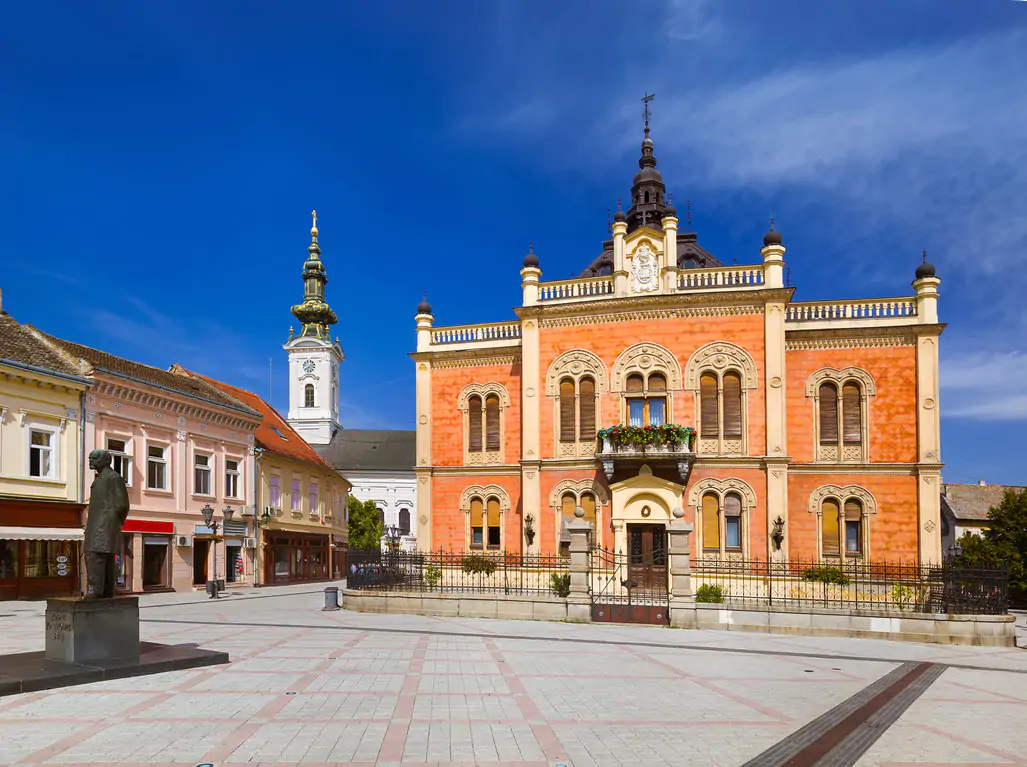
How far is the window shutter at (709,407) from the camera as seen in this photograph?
31.5 metres

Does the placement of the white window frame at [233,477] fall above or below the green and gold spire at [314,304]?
below

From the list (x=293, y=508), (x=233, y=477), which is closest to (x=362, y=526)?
(x=293, y=508)

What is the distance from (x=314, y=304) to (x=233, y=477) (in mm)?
48721

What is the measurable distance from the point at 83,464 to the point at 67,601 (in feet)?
61.4

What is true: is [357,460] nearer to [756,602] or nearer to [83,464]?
[83,464]

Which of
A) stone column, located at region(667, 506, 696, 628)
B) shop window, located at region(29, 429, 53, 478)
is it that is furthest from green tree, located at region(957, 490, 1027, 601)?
shop window, located at region(29, 429, 53, 478)

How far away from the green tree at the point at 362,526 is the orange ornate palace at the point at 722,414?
31.2 meters

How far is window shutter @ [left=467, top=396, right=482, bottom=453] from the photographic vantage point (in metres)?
35.1

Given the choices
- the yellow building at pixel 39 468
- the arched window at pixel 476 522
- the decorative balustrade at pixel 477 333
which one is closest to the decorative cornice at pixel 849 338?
the decorative balustrade at pixel 477 333

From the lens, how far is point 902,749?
338 inches

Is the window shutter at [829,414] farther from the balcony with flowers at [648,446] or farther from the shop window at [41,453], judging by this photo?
the shop window at [41,453]

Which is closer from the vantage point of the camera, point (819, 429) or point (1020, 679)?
point (1020, 679)

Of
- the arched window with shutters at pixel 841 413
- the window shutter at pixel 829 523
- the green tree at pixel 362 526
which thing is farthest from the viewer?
the green tree at pixel 362 526

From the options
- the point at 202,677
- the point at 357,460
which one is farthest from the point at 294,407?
the point at 202,677
